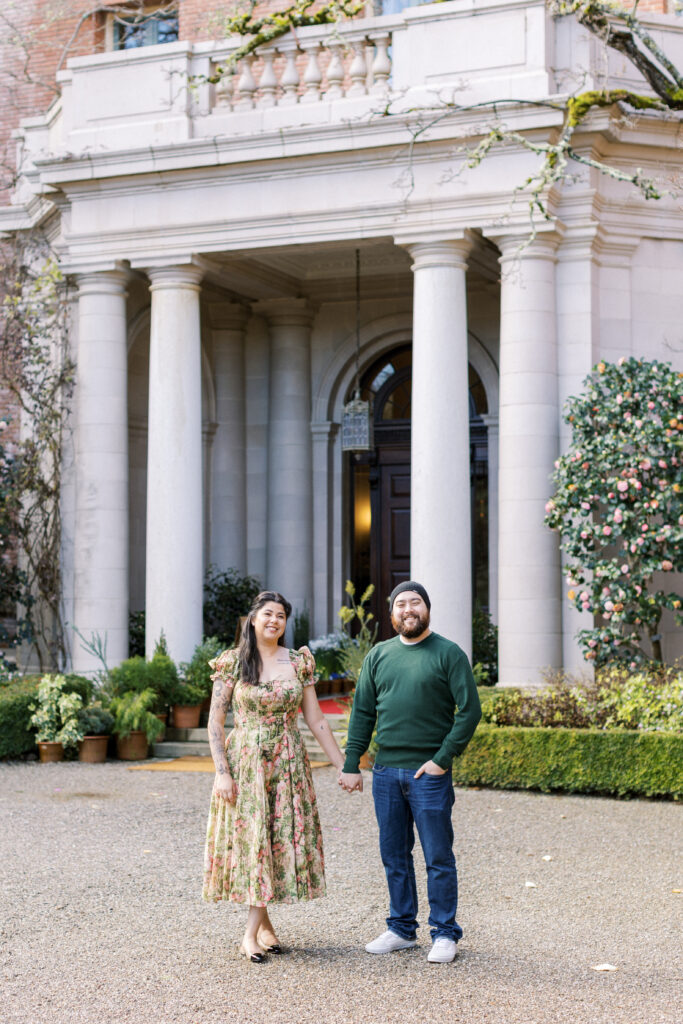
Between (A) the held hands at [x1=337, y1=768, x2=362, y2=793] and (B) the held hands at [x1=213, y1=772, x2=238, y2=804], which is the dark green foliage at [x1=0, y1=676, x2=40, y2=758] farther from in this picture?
(A) the held hands at [x1=337, y1=768, x2=362, y2=793]

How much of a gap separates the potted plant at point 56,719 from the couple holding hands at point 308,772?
6867 millimetres

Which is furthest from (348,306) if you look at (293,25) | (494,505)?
(293,25)

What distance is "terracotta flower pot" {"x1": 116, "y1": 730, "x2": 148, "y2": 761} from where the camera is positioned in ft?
42.9

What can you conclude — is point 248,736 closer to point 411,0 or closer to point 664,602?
point 664,602

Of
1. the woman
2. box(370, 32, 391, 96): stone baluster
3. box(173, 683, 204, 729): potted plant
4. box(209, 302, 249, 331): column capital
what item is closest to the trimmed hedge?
box(173, 683, 204, 729): potted plant

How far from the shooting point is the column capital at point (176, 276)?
1425 cm

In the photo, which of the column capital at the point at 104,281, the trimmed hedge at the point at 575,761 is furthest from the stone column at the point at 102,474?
the trimmed hedge at the point at 575,761

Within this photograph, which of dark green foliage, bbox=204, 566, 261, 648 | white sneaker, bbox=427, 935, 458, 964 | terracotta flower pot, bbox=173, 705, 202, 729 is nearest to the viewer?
white sneaker, bbox=427, 935, 458, 964

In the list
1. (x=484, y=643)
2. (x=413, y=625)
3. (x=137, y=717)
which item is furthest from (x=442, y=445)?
(x=413, y=625)

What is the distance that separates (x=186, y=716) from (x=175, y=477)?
8.54 ft

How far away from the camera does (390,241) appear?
13.8m

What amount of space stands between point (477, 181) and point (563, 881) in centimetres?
763

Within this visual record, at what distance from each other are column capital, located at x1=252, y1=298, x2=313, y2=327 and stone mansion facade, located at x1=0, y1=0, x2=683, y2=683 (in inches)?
41.8

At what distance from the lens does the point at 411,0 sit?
17469 mm
